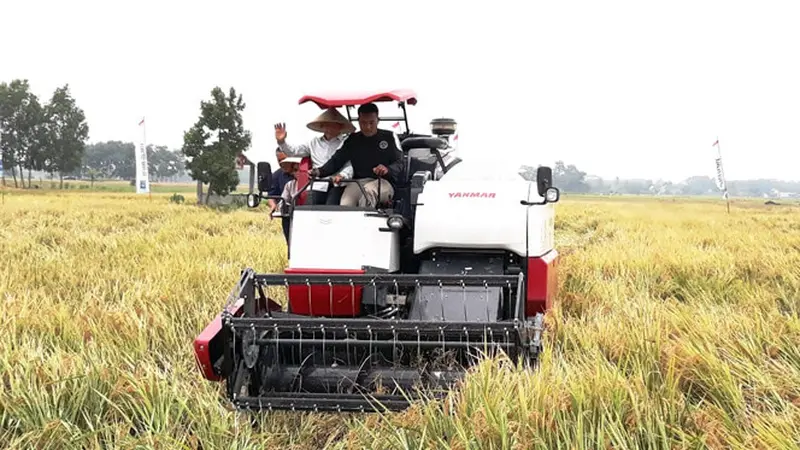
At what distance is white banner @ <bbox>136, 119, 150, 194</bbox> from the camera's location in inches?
1307

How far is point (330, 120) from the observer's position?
5.94 meters

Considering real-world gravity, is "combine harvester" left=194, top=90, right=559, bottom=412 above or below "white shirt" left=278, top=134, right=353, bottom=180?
below

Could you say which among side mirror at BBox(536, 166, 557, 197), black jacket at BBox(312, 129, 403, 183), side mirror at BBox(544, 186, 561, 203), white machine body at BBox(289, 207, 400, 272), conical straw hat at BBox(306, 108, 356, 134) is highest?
conical straw hat at BBox(306, 108, 356, 134)

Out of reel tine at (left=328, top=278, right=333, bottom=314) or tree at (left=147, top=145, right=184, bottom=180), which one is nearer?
reel tine at (left=328, top=278, right=333, bottom=314)

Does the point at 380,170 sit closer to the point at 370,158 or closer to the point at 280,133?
the point at 370,158

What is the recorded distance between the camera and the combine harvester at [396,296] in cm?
377

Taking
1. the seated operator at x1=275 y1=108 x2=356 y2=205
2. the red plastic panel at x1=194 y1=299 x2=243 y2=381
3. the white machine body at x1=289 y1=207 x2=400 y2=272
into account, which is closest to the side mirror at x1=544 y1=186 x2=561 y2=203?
the white machine body at x1=289 y1=207 x2=400 y2=272

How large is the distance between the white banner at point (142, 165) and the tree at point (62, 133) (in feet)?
134

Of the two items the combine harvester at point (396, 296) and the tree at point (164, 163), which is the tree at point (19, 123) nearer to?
the tree at point (164, 163)

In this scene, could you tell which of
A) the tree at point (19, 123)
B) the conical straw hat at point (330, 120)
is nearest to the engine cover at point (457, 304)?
the conical straw hat at point (330, 120)

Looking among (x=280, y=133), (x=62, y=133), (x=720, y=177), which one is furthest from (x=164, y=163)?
(x=280, y=133)

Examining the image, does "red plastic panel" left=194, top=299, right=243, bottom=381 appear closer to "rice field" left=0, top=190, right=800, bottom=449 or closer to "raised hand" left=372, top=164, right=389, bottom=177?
"rice field" left=0, top=190, right=800, bottom=449

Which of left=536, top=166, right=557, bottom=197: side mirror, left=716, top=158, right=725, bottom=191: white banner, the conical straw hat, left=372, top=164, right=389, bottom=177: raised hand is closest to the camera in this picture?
left=536, top=166, right=557, bottom=197: side mirror

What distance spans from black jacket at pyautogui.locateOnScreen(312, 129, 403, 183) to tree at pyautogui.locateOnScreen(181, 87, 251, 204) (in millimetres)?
31067
